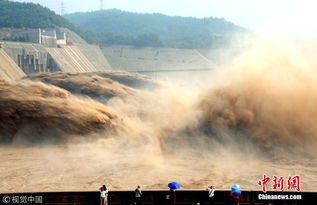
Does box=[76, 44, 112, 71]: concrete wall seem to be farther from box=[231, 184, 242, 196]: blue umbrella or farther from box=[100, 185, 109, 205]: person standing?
box=[231, 184, 242, 196]: blue umbrella

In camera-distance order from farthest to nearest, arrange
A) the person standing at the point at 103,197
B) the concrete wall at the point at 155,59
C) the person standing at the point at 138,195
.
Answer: the concrete wall at the point at 155,59 < the person standing at the point at 138,195 < the person standing at the point at 103,197

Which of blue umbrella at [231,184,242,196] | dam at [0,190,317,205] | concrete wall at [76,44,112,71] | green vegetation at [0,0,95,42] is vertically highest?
green vegetation at [0,0,95,42]

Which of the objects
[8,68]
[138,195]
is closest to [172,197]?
[138,195]

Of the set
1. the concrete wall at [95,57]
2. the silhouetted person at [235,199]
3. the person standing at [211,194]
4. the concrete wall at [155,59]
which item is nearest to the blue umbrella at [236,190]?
the silhouetted person at [235,199]

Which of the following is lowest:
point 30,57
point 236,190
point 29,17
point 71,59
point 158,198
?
point 158,198

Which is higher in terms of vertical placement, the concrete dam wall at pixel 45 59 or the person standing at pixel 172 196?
the concrete dam wall at pixel 45 59

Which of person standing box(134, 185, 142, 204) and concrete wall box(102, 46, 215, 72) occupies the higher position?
concrete wall box(102, 46, 215, 72)

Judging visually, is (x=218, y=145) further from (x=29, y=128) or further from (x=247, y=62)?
(x=29, y=128)

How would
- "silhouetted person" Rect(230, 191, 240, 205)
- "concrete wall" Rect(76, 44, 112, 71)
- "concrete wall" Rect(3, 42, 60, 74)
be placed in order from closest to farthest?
"silhouetted person" Rect(230, 191, 240, 205) → "concrete wall" Rect(3, 42, 60, 74) → "concrete wall" Rect(76, 44, 112, 71)

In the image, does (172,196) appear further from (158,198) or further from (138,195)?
(138,195)

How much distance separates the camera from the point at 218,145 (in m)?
27.5

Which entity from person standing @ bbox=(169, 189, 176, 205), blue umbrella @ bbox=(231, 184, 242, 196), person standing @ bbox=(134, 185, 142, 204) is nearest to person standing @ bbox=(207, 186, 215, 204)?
blue umbrella @ bbox=(231, 184, 242, 196)

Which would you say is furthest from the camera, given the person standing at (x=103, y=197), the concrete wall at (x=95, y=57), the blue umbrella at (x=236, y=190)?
the concrete wall at (x=95, y=57)

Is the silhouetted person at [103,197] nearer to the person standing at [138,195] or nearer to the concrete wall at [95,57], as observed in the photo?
the person standing at [138,195]
